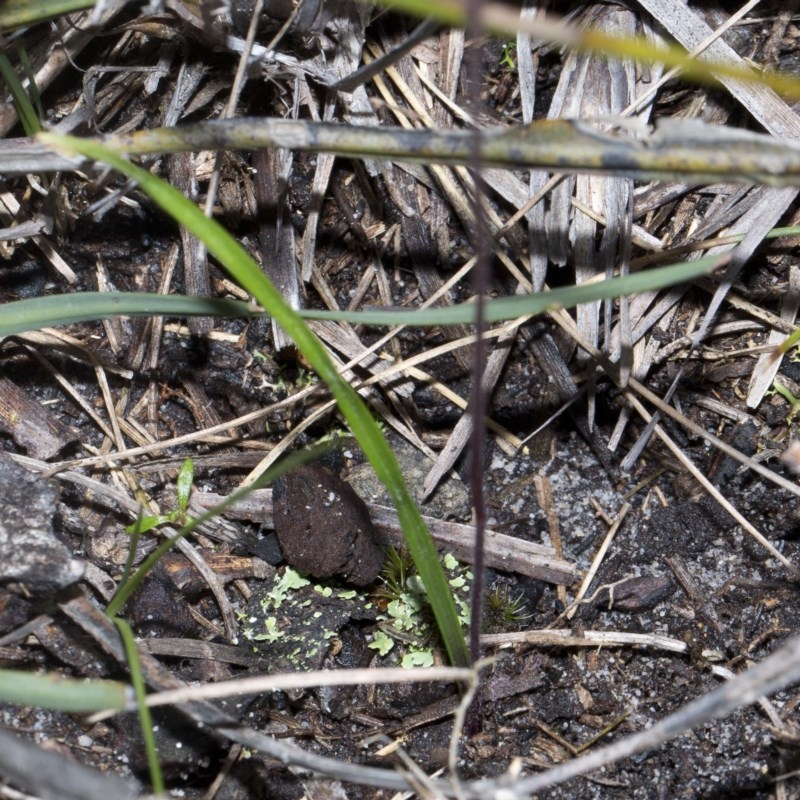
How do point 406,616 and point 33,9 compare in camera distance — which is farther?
point 406,616

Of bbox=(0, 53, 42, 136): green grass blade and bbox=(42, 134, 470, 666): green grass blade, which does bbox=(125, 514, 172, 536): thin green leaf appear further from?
bbox=(0, 53, 42, 136): green grass blade

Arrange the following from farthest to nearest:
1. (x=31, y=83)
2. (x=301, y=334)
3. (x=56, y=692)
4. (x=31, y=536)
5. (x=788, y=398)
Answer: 1. (x=788, y=398)
2. (x=31, y=83)
3. (x=31, y=536)
4. (x=301, y=334)
5. (x=56, y=692)

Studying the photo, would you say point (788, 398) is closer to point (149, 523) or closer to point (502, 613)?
point (502, 613)

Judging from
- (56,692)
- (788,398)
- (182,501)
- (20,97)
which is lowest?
(56,692)

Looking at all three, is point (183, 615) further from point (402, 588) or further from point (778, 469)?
point (778, 469)

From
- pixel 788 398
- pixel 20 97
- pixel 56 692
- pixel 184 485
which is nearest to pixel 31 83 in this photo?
pixel 20 97

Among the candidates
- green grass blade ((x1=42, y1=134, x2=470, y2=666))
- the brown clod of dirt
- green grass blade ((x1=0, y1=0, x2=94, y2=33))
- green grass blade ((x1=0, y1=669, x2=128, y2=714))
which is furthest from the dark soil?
green grass blade ((x1=0, y1=669, x2=128, y2=714))

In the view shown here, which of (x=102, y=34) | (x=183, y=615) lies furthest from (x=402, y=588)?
(x=102, y=34)
